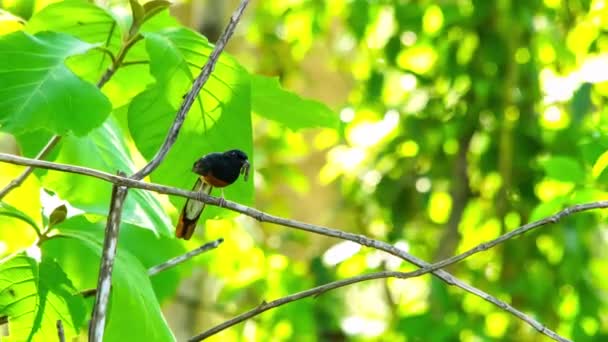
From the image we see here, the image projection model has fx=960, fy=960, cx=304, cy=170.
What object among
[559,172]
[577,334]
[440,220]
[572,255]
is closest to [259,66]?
[440,220]

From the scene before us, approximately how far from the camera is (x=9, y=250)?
1386 millimetres

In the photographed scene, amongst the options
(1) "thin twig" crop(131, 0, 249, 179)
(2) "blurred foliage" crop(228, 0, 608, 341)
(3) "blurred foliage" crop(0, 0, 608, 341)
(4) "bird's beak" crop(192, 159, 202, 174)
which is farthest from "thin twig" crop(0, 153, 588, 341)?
(2) "blurred foliage" crop(228, 0, 608, 341)

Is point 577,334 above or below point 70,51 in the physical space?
above

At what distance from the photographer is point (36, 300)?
3.31 feet

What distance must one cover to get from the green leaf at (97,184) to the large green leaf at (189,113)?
0.06 meters

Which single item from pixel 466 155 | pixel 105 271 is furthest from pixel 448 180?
pixel 105 271

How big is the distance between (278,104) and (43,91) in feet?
0.95

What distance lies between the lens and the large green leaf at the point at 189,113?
104cm

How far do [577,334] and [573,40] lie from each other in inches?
42.9

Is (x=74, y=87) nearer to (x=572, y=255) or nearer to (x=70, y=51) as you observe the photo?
(x=70, y=51)

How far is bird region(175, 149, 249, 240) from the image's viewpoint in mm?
968

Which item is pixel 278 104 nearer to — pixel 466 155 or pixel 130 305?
pixel 130 305

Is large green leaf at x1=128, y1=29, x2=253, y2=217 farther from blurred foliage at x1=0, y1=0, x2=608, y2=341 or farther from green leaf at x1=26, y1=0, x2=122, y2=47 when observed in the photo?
blurred foliage at x1=0, y1=0, x2=608, y2=341

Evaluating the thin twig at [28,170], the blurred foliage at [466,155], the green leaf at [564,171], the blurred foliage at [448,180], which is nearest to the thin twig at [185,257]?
the thin twig at [28,170]
